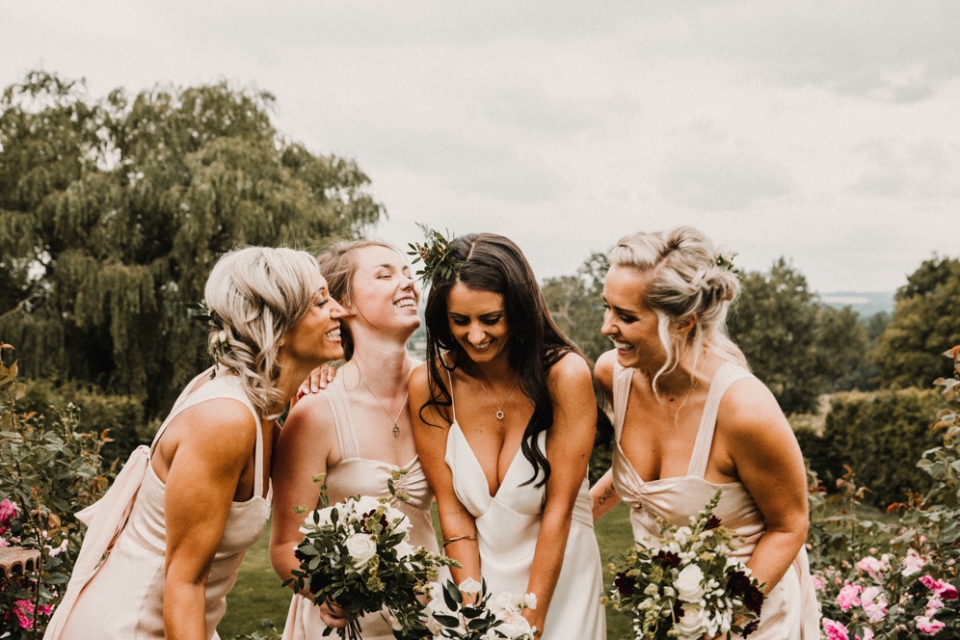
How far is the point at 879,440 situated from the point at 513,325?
15567mm

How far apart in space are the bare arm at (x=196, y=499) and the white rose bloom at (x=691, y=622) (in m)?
1.42

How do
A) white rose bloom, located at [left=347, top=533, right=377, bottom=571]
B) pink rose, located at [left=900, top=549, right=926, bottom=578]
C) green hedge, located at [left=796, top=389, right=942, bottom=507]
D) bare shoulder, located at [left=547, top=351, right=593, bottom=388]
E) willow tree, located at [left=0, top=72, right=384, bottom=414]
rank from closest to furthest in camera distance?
white rose bloom, located at [left=347, top=533, right=377, bottom=571]
bare shoulder, located at [left=547, top=351, right=593, bottom=388]
pink rose, located at [left=900, top=549, right=926, bottom=578]
willow tree, located at [left=0, top=72, right=384, bottom=414]
green hedge, located at [left=796, top=389, right=942, bottom=507]

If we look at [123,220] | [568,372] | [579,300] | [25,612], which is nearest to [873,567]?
[568,372]

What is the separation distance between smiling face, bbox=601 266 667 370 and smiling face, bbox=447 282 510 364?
1.32ft

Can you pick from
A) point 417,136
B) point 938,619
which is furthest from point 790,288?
point 938,619

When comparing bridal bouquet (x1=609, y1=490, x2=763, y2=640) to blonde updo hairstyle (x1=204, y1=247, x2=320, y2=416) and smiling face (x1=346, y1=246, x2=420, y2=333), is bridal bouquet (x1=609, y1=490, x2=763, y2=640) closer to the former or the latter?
blonde updo hairstyle (x1=204, y1=247, x2=320, y2=416)

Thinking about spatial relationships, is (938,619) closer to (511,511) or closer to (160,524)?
(511,511)

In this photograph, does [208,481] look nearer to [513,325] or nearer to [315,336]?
[315,336]

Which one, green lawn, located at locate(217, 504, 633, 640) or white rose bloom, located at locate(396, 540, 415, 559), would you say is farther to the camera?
green lawn, located at locate(217, 504, 633, 640)

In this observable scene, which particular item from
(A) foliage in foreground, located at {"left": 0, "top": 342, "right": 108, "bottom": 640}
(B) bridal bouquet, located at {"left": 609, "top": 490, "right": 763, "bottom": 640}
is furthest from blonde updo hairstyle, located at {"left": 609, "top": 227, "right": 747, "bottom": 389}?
(A) foliage in foreground, located at {"left": 0, "top": 342, "right": 108, "bottom": 640}

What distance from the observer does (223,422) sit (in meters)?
2.43

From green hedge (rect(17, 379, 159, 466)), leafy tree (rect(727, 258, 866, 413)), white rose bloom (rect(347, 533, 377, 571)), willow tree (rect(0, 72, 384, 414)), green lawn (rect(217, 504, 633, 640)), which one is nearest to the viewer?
white rose bloom (rect(347, 533, 377, 571))

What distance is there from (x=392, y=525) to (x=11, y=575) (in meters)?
2.21

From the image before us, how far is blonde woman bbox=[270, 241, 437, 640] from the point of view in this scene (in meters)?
3.08
